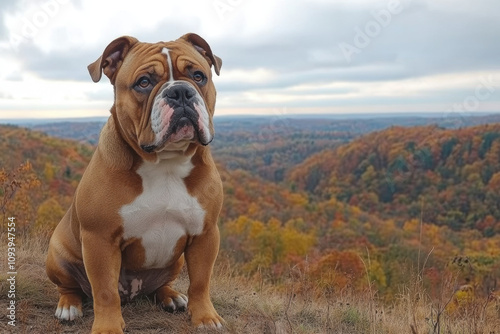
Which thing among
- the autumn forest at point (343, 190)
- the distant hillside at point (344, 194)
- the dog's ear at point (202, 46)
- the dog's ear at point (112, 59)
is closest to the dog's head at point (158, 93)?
the dog's ear at point (112, 59)

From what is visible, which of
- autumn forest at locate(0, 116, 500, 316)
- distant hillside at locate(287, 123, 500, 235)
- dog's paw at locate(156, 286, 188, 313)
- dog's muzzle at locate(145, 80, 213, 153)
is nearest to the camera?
dog's muzzle at locate(145, 80, 213, 153)

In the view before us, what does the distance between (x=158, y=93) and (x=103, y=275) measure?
1.29 m

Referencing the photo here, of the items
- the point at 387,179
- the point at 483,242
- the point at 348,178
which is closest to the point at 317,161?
the point at 348,178

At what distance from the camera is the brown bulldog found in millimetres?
3428

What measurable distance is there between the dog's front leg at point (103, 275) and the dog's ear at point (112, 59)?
1.14 m

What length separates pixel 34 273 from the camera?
525 centimetres

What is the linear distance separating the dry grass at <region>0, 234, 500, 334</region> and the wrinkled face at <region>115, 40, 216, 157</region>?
1.45 m

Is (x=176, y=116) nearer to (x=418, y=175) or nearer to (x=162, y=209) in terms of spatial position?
(x=162, y=209)

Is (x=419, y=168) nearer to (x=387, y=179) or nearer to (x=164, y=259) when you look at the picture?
(x=387, y=179)

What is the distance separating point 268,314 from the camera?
15.5ft

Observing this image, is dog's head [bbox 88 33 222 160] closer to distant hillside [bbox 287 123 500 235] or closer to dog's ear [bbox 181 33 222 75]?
dog's ear [bbox 181 33 222 75]

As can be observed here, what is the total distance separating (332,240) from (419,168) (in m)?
40.0

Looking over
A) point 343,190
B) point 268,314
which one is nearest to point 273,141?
point 343,190

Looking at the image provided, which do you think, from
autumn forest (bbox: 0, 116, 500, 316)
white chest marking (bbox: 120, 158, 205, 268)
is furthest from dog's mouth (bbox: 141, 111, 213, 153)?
autumn forest (bbox: 0, 116, 500, 316)
